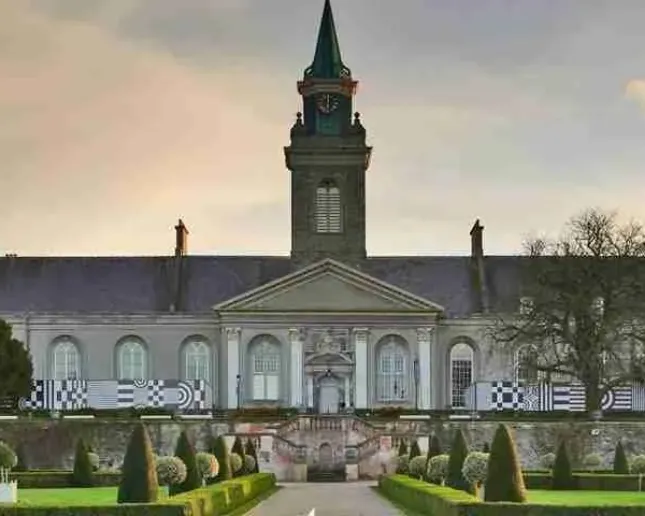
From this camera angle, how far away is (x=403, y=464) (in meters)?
42.6

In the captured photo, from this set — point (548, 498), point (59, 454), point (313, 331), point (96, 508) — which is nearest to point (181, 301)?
point (313, 331)

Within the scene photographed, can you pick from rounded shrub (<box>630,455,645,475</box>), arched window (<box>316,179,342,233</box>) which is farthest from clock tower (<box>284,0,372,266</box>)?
rounded shrub (<box>630,455,645,475</box>)

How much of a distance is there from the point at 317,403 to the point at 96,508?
126 ft

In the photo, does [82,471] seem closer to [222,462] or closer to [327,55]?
[222,462]

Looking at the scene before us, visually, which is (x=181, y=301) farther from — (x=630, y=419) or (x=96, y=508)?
(x=96, y=508)

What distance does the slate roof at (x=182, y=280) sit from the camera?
6066 cm

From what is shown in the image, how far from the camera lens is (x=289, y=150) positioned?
61.1m

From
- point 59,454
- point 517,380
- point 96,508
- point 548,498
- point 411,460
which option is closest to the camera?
point 96,508

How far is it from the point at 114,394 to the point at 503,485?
35.7 metres

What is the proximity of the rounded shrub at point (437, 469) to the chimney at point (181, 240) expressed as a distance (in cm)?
2981

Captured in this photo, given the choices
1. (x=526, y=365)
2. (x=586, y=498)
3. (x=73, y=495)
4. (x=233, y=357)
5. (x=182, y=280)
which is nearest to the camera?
(x=586, y=498)

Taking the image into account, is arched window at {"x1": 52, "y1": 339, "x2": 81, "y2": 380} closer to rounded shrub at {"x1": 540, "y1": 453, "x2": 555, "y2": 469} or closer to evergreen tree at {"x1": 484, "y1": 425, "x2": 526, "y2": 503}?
rounded shrub at {"x1": 540, "y1": 453, "x2": 555, "y2": 469}

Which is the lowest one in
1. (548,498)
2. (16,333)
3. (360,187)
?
(548,498)

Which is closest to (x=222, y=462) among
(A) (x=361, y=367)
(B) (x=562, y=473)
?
(B) (x=562, y=473)
